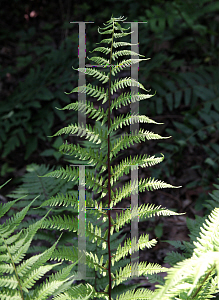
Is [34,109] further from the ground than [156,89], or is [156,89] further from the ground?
[156,89]

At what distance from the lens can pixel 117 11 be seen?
3568 millimetres

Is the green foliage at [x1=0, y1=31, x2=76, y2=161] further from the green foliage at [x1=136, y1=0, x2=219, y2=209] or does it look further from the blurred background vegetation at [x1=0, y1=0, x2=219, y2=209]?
the green foliage at [x1=136, y1=0, x2=219, y2=209]

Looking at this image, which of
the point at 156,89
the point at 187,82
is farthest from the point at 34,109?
the point at 187,82

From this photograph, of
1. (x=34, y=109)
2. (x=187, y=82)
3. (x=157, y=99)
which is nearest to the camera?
(x=157, y=99)

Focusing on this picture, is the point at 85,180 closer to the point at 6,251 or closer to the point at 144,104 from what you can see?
the point at 6,251

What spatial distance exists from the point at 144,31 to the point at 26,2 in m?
2.65

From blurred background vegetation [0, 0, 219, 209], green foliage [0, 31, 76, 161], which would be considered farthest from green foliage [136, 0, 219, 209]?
green foliage [0, 31, 76, 161]

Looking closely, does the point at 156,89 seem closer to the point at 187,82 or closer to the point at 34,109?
the point at 187,82

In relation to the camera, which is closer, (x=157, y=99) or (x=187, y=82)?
(x=157, y=99)

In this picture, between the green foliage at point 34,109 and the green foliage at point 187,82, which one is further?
the green foliage at point 34,109

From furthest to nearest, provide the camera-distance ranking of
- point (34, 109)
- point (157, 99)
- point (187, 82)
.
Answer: point (34, 109)
point (187, 82)
point (157, 99)

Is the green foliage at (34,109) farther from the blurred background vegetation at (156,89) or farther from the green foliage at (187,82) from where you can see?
the green foliage at (187,82)

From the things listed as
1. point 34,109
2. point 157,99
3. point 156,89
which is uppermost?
point 156,89

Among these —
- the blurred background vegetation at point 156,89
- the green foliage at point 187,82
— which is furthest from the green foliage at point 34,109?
the green foliage at point 187,82
